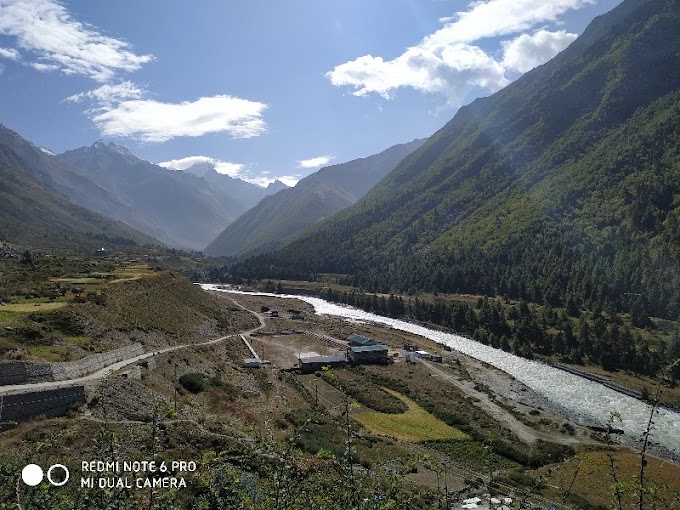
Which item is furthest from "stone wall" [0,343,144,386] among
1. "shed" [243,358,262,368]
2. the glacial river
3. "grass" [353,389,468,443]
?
the glacial river

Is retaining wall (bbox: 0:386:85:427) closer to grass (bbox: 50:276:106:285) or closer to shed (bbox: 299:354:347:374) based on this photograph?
shed (bbox: 299:354:347:374)

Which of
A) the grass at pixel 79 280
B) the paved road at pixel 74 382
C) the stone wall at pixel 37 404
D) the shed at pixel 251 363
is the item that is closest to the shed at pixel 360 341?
the shed at pixel 251 363

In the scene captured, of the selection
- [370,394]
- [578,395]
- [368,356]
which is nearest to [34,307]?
[370,394]

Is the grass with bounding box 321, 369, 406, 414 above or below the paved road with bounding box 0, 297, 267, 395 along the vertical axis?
below

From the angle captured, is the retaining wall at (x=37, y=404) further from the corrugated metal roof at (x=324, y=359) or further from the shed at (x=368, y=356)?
the shed at (x=368, y=356)

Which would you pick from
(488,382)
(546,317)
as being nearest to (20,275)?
(488,382)

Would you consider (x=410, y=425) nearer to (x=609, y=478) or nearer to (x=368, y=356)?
(x=609, y=478)
